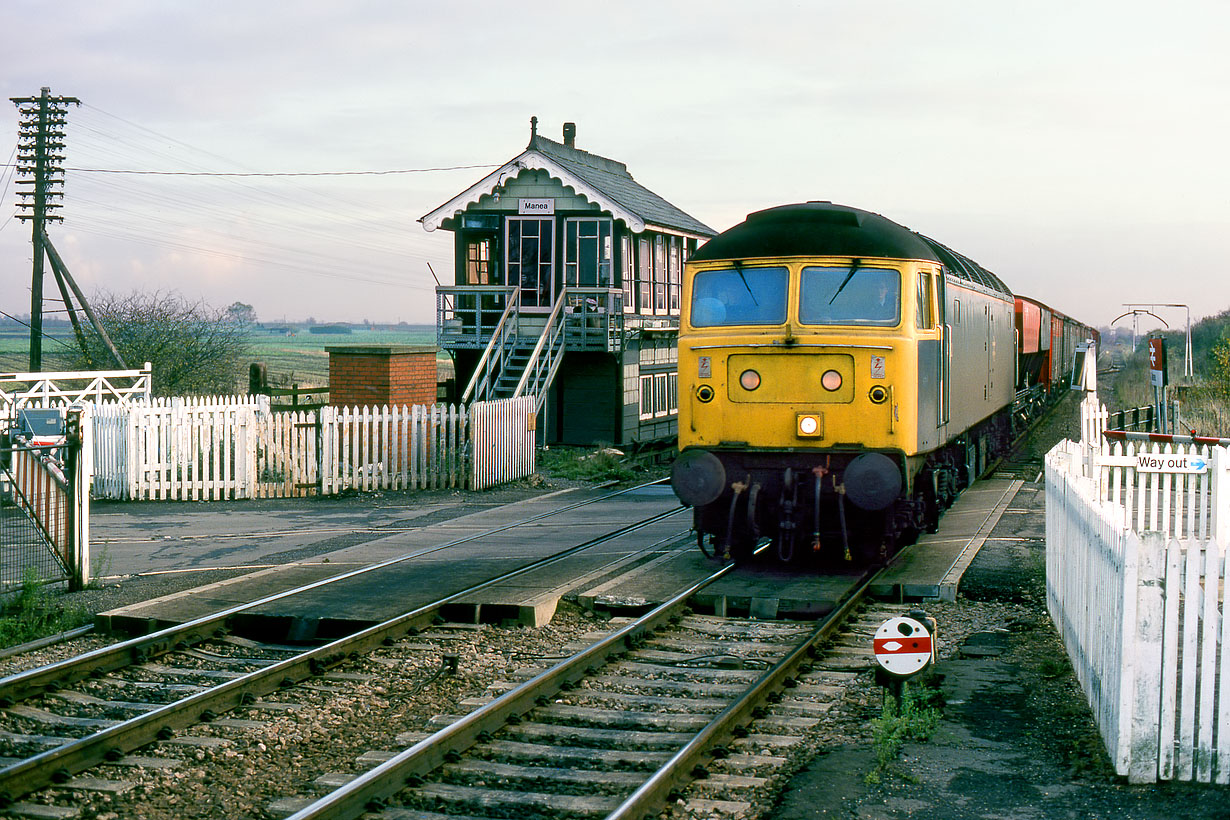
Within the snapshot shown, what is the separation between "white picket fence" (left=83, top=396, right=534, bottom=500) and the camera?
18438 mm

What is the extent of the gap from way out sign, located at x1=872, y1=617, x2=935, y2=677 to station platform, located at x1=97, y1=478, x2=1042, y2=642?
2.87 meters

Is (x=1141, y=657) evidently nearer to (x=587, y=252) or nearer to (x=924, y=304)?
(x=924, y=304)

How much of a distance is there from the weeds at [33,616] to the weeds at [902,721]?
6098 millimetres

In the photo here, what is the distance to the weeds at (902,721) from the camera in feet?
20.9

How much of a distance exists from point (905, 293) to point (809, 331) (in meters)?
0.95

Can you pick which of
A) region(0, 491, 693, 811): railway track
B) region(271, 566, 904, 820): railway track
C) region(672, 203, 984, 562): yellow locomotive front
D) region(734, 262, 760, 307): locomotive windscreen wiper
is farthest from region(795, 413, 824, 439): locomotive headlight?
region(0, 491, 693, 811): railway track

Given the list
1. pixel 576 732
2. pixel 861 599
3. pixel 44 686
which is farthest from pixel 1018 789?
pixel 44 686

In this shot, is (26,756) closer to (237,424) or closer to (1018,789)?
(1018,789)

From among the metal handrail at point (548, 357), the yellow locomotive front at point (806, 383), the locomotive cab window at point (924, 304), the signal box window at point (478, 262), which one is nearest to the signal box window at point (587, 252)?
the metal handrail at point (548, 357)

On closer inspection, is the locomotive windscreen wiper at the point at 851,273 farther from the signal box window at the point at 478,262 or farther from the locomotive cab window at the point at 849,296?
the signal box window at the point at 478,262

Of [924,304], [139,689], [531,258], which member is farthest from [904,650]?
[531,258]

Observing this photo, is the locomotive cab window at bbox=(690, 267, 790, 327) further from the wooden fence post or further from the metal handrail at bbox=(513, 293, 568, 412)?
the metal handrail at bbox=(513, 293, 568, 412)

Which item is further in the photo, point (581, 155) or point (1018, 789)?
point (581, 155)

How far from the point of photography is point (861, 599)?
10469mm
